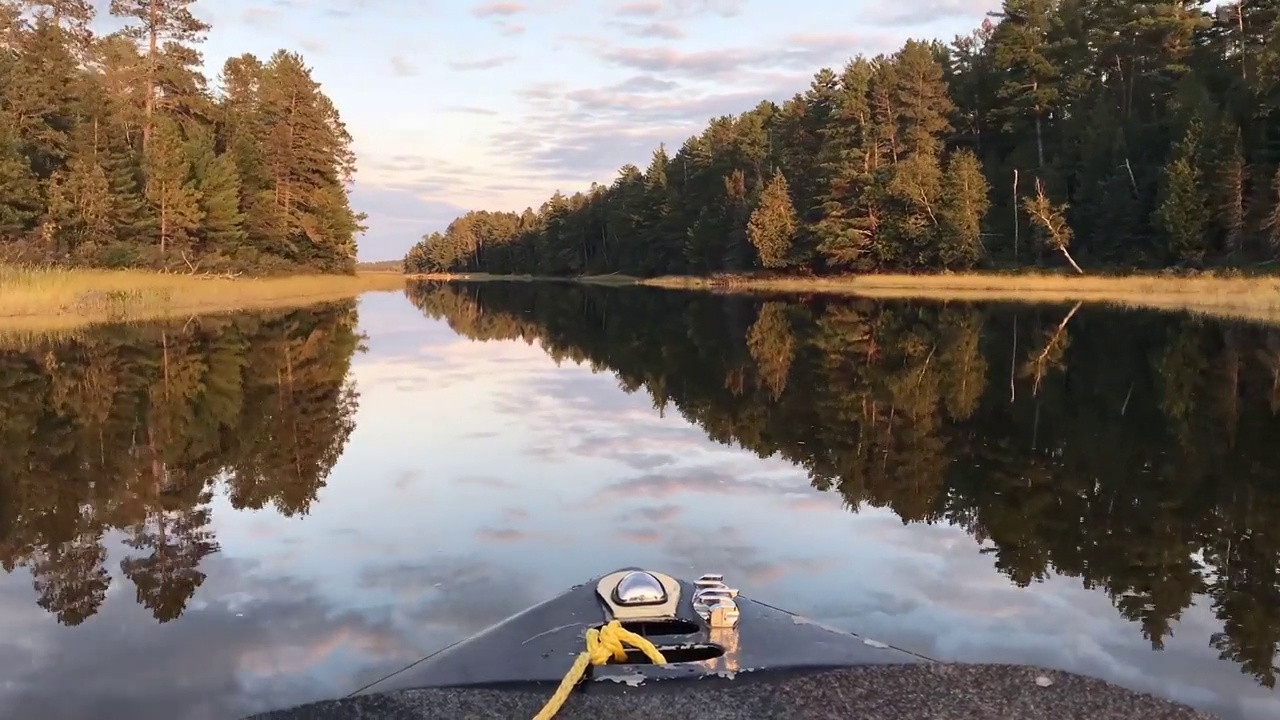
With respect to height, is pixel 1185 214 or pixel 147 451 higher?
pixel 1185 214

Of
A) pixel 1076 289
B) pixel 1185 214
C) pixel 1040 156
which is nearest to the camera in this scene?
pixel 1185 214

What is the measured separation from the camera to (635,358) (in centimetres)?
2030

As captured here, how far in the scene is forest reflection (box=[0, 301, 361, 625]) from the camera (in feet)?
21.1

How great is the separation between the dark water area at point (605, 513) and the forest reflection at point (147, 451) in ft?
0.16

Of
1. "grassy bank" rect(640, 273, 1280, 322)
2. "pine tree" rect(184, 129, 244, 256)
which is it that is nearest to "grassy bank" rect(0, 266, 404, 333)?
"pine tree" rect(184, 129, 244, 256)

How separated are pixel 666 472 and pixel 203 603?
15.4ft

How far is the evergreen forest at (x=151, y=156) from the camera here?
37200mm

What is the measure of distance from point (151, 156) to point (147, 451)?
3686 centimetres

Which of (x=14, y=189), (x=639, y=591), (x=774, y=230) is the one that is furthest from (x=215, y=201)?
(x=639, y=591)

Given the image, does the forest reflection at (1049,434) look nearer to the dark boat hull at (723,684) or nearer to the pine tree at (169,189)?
the dark boat hull at (723,684)

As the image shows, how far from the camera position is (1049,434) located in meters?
11.0

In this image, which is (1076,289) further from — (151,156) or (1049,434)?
(151,156)

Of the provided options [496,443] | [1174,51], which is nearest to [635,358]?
[496,443]

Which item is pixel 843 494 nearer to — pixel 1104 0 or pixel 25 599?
pixel 25 599
